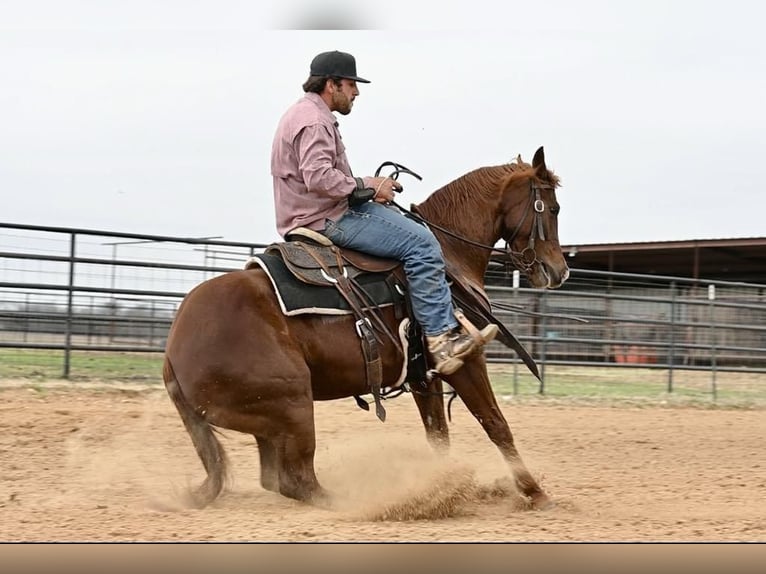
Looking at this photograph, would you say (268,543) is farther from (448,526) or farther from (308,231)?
(308,231)

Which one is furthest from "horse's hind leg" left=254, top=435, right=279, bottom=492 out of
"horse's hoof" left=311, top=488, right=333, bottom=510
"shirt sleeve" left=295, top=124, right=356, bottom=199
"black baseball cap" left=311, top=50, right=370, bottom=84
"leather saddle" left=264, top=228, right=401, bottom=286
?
"black baseball cap" left=311, top=50, right=370, bottom=84

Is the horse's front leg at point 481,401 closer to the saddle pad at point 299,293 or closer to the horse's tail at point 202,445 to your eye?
the saddle pad at point 299,293

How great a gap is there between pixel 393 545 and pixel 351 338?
1.46m

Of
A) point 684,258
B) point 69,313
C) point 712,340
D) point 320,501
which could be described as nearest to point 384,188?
point 320,501

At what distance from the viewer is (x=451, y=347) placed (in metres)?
5.13

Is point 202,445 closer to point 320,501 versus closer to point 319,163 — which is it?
point 320,501

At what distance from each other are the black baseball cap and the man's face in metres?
0.04

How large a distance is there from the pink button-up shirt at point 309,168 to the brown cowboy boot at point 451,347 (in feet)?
2.87

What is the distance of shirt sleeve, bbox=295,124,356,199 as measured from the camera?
5.00 m

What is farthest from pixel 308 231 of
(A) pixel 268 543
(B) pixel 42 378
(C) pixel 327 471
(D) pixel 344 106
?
(B) pixel 42 378

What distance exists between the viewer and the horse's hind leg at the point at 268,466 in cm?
509

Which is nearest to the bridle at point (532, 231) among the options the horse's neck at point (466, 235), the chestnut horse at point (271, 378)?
the horse's neck at point (466, 235)

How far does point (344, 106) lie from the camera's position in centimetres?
529

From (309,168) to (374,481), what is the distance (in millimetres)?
1747
